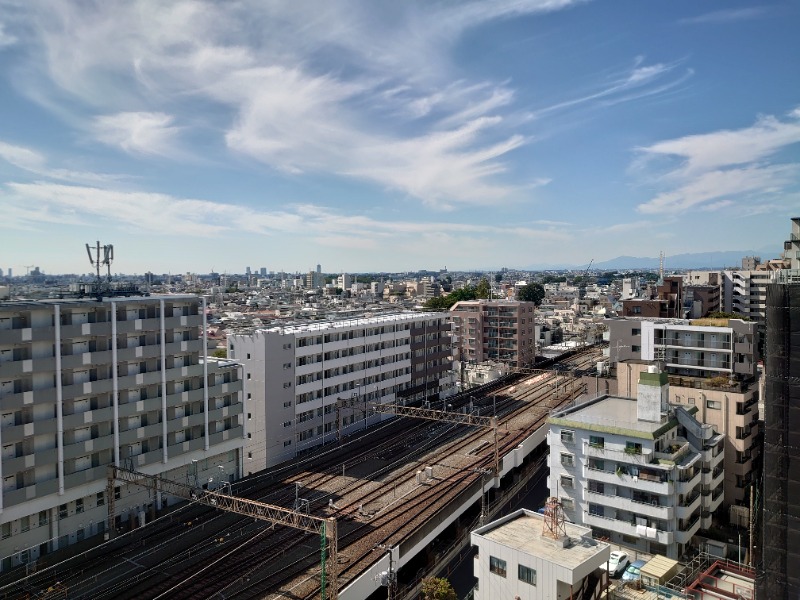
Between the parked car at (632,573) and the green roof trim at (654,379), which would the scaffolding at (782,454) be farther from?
the green roof trim at (654,379)

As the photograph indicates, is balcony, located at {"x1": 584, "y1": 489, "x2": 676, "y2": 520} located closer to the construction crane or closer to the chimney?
the chimney

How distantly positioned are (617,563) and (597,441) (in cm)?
542

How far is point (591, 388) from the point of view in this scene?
41344 millimetres

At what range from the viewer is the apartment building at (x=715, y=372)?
30.4 m

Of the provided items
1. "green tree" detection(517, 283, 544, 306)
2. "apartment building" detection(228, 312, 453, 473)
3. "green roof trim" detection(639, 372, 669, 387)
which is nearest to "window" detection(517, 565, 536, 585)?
"green roof trim" detection(639, 372, 669, 387)

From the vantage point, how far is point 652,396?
2662 cm

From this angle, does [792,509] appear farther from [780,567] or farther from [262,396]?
[262,396]

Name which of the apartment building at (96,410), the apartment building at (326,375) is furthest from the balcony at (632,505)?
the apartment building at (326,375)

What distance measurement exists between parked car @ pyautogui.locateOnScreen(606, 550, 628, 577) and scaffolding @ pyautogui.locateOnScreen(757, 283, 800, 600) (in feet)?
20.8

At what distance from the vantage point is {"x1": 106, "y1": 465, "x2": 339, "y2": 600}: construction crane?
2086 centimetres

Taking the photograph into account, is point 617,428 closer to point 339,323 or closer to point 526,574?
point 526,574

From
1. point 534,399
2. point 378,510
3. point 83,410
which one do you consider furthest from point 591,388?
point 83,410

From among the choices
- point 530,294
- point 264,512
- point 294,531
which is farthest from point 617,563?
point 530,294

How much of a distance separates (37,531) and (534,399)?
41.1m
